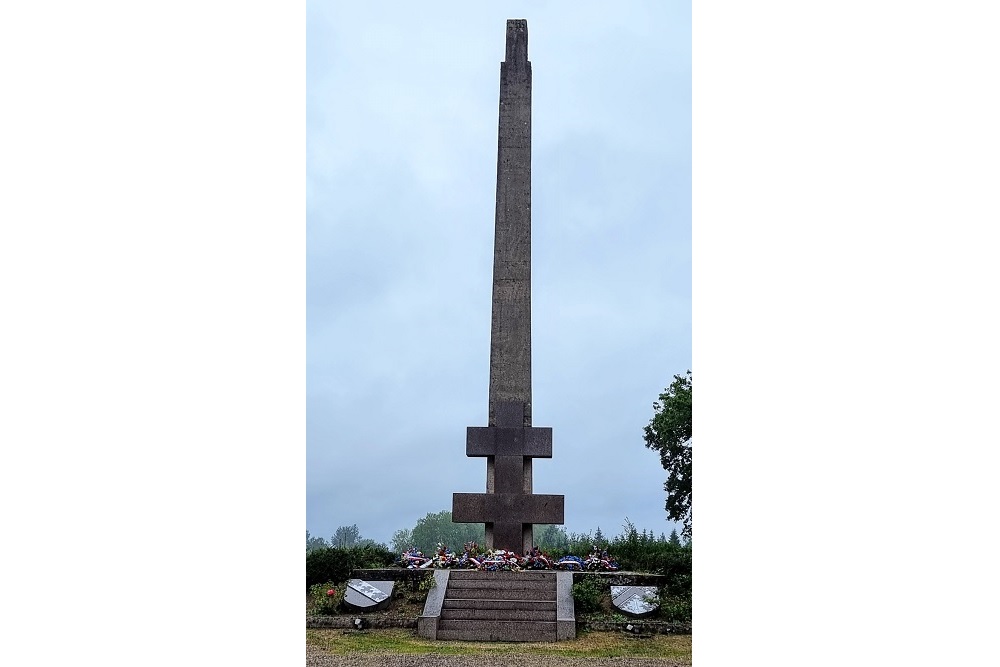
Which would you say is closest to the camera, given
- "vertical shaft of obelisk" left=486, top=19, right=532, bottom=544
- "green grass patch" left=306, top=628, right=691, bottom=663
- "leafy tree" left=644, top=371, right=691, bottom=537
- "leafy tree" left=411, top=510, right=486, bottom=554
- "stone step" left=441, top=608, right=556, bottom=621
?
"green grass patch" left=306, top=628, right=691, bottom=663

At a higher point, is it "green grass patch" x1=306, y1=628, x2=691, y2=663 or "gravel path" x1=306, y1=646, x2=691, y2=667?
"gravel path" x1=306, y1=646, x2=691, y2=667

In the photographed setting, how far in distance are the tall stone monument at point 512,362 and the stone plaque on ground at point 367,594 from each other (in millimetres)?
2194

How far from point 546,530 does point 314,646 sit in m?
24.2

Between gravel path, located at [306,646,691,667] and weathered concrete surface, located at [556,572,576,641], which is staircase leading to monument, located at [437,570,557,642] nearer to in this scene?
weathered concrete surface, located at [556,572,576,641]

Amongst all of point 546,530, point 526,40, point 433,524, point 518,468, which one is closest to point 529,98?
point 526,40

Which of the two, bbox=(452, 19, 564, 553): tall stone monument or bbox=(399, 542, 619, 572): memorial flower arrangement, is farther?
bbox=(452, 19, 564, 553): tall stone monument

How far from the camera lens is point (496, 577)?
16.0m

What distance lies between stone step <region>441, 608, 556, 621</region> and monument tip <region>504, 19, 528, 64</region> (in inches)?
379

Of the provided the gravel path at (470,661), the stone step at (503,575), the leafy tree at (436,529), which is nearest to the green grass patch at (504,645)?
the gravel path at (470,661)

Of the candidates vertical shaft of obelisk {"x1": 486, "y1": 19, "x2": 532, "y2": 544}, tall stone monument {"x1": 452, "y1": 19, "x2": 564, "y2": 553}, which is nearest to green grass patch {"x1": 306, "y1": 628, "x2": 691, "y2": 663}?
tall stone monument {"x1": 452, "y1": 19, "x2": 564, "y2": 553}

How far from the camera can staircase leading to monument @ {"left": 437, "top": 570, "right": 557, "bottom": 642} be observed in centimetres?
1438

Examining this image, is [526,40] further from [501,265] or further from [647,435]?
[647,435]

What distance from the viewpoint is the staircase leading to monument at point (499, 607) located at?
14375mm

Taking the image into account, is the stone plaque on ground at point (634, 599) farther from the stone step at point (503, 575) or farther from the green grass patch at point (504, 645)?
the stone step at point (503, 575)
